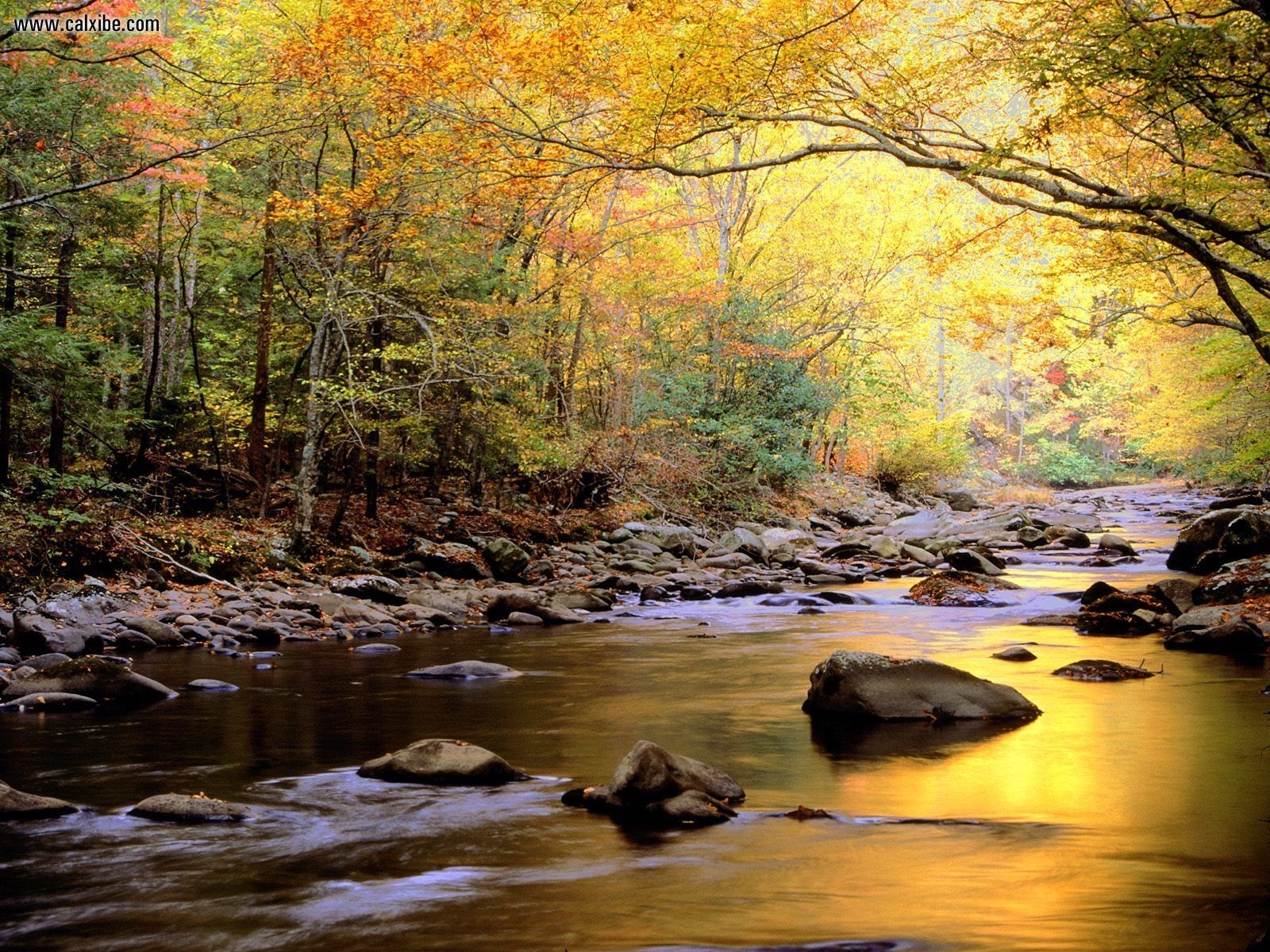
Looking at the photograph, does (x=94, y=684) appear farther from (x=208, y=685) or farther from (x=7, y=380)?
(x=7, y=380)

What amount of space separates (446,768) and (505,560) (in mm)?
10360

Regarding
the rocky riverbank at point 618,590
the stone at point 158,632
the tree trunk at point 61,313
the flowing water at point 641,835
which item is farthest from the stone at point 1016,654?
the tree trunk at point 61,313

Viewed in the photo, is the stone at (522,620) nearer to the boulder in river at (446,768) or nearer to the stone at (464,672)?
the stone at (464,672)

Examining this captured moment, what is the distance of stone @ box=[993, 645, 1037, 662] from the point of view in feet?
32.3

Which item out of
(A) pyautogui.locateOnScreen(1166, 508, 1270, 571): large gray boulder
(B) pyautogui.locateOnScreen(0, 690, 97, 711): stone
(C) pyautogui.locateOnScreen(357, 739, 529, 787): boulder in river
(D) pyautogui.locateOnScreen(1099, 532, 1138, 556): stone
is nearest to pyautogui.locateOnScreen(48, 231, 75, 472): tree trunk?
(B) pyautogui.locateOnScreen(0, 690, 97, 711): stone

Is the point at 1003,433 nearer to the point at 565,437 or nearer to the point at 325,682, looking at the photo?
the point at 565,437

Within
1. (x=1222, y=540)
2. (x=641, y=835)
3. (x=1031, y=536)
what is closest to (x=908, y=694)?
(x=641, y=835)

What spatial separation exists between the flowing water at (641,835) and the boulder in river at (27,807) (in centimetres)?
12

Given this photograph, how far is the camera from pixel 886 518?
2781cm

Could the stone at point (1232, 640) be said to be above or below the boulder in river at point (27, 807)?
above

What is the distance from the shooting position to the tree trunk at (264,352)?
15.6 metres

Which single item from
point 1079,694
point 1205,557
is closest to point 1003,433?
point 1205,557

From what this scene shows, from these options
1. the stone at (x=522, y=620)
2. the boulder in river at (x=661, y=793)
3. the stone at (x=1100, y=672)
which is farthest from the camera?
the stone at (x=522, y=620)

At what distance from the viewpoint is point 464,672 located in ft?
30.1
